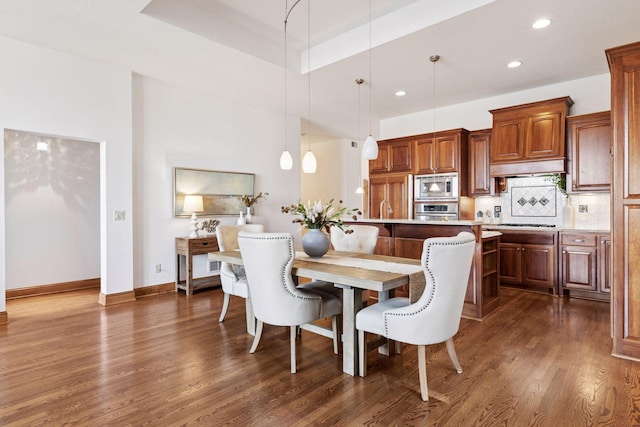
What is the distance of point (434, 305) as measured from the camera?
2.09 meters

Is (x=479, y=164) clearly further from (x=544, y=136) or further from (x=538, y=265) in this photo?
(x=538, y=265)

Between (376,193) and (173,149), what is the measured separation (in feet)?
11.4

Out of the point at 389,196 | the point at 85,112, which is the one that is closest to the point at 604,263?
the point at 389,196

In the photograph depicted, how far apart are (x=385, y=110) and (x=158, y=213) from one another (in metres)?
4.08

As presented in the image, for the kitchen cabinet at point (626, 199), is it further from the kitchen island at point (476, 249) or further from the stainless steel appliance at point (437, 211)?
the stainless steel appliance at point (437, 211)

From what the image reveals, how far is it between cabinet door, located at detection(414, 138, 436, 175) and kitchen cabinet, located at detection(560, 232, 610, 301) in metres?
2.12

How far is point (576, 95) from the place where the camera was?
4812 mm

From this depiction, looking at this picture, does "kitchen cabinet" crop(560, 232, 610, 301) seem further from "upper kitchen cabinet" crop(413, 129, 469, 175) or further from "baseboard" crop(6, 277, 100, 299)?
"baseboard" crop(6, 277, 100, 299)

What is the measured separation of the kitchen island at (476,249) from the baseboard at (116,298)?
2.96 m

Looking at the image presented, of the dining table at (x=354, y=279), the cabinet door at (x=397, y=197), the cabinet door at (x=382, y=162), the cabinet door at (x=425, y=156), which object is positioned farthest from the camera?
the cabinet door at (x=382, y=162)

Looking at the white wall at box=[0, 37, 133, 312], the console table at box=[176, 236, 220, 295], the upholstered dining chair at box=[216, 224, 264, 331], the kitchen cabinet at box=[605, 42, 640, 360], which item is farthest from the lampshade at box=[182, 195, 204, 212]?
the kitchen cabinet at box=[605, 42, 640, 360]

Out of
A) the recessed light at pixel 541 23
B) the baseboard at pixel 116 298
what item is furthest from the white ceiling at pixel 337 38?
the baseboard at pixel 116 298

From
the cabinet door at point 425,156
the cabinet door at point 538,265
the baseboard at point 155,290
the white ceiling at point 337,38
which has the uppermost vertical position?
the white ceiling at point 337,38

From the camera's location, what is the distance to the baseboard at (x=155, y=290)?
4652 millimetres
